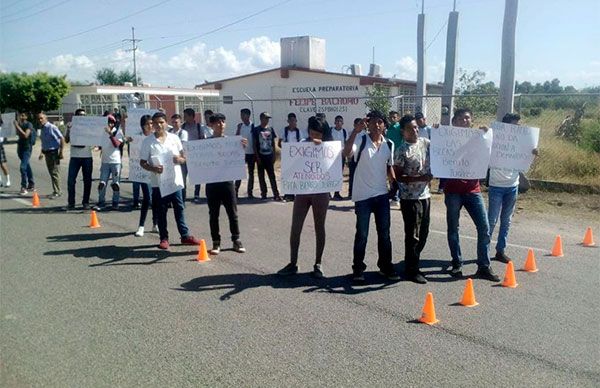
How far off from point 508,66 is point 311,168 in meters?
7.97

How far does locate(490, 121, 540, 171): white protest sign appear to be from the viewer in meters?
6.48

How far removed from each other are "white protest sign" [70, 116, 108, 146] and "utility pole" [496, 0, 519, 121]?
353 inches

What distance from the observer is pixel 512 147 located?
257 inches

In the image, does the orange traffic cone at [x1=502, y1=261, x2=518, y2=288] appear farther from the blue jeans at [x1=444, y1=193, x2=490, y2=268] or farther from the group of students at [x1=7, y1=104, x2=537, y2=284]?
the blue jeans at [x1=444, y1=193, x2=490, y2=268]

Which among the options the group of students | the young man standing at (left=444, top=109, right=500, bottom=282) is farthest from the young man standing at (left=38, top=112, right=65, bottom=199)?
the young man standing at (left=444, top=109, right=500, bottom=282)

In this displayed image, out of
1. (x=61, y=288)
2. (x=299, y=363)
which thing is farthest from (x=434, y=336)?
(x=61, y=288)

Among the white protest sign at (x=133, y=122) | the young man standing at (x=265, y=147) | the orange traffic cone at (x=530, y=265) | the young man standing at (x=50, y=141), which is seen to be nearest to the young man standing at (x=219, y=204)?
the orange traffic cone at (x=530, y=265)

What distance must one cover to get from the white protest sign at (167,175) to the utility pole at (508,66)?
8.01 meters

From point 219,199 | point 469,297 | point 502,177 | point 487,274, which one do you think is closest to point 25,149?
point 219,199

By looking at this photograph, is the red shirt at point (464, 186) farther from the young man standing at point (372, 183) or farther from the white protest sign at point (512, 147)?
the young man standing at point (372, 183)

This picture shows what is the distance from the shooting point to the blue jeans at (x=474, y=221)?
6121 mm

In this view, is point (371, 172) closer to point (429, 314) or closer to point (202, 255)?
point (429, 314)

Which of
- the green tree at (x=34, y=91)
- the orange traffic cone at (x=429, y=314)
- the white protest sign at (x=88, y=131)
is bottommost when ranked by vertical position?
the orange traffic cone at (x=429, y=314)

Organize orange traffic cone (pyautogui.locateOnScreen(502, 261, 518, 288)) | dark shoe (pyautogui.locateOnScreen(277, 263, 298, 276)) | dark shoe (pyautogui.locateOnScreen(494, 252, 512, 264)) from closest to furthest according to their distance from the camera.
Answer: orange traffic cone (pyautogui.locateOnScreen(502, 261, 518, 288)) < dark shoe (pyautogui.locateOnScreen(277, 263, 298, 276)) < dark shoe (pyautogui.locateOnScreen(494, 252, 512, 264))
